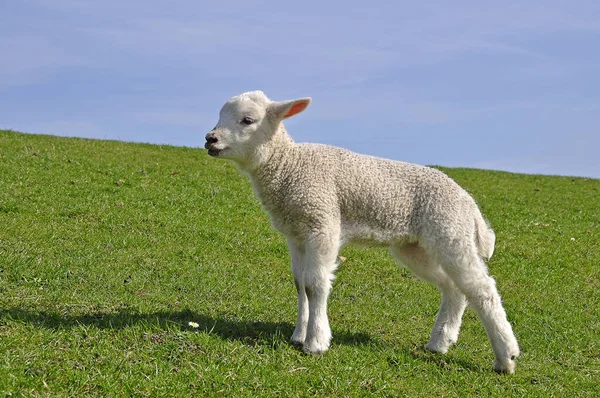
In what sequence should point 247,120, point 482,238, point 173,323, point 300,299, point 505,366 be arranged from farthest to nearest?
point 482,238
point 505,366
point 300,299
point 173,323
point 247,120

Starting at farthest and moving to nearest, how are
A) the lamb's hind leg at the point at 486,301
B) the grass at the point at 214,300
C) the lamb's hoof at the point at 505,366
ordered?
1. the lamb's hoof at the point at 505,366
2. the lamb's hind leg at the point at 486,301
3. the grass at the point at 214,300

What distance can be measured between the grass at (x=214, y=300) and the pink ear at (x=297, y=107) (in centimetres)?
243

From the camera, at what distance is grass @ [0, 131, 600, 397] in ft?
22.5

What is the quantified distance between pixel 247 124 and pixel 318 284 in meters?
1.85

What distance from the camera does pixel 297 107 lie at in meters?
7.79

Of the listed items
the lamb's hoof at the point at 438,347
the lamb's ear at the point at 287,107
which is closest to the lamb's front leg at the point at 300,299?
the lamb's ear at the point at 287,107

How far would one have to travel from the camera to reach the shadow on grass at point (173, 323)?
25.3 feet

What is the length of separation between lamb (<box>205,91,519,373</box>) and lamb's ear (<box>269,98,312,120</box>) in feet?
0.04

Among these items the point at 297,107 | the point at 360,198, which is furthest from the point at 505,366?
the point at 297,107

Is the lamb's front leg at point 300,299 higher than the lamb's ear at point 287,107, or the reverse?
the lamb's ear at point 287,107

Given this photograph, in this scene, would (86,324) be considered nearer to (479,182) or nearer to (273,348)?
(273,348)

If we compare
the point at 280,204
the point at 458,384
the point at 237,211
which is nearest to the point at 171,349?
the point at 280,204

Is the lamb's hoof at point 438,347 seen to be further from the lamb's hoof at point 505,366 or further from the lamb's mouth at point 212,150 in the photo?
the lamb's mouth at point 212,150

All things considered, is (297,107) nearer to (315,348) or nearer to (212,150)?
(212,150)
